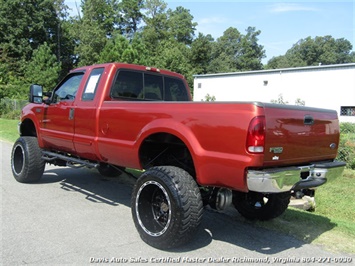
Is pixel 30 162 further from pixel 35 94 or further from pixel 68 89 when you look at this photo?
pixel 68 89

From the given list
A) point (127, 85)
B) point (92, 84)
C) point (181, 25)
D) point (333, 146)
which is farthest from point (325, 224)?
point (181, 25)

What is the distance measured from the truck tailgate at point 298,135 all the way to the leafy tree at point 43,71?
36.1m

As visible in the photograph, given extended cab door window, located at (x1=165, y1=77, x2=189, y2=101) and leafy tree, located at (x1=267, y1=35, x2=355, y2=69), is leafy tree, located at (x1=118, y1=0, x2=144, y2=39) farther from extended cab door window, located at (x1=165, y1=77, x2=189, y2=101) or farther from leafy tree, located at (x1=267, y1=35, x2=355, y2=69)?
extended cab door window, located at (x1=165, y1=77, x2=189, y2=101)

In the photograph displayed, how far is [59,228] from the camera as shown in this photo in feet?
14.5

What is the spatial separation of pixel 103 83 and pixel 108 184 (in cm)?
243

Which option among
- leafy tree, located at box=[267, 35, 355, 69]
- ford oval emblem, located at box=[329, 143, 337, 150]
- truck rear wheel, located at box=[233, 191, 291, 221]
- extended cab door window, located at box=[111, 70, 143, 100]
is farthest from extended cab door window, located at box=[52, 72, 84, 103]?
leafy tree, located at box=[267, 35, 355, 69]

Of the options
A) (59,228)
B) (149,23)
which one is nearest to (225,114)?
(59,228)

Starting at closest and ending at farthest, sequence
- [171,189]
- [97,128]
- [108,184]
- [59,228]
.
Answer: [171,189]
[59,228]
[97,128]
[108,184]

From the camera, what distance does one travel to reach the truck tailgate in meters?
3.39

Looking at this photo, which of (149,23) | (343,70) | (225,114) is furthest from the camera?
(149,23)

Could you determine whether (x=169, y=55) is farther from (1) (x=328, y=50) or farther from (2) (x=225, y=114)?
(1) (x=328, y=50)

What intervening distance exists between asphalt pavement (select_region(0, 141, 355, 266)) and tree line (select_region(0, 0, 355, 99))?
24062 mm

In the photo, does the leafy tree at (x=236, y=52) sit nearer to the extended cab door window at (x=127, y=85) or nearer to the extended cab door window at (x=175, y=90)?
the extended cab door window at (x=175, y=90)

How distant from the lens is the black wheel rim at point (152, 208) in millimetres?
4016
